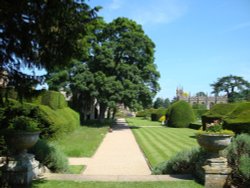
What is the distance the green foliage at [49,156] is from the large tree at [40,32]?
3053mm

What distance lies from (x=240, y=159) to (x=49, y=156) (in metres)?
5.00

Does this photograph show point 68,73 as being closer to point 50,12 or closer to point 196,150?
point 196,150

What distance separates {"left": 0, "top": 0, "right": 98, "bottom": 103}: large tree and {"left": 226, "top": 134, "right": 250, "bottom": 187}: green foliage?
4.34 m

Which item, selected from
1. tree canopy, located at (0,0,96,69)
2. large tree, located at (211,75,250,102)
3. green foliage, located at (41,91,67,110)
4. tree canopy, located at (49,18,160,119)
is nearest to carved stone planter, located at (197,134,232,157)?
tree canopy, located at (0,0,96,69)

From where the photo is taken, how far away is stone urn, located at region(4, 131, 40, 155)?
6.12 meters

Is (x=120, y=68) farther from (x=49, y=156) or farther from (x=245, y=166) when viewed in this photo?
(x=245, y=166)

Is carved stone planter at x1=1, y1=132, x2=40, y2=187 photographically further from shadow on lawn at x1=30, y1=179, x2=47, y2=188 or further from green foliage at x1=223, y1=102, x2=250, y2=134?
green foliage at x1=223, y1=102, x2=250, y2=134

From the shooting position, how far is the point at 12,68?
543 cm

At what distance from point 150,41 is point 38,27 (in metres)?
27.6

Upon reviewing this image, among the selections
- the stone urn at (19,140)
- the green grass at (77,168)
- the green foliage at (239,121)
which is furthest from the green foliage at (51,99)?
the stone urn at (19,140)

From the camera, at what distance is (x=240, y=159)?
255 inches

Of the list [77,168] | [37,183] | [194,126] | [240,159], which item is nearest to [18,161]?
[37,183]

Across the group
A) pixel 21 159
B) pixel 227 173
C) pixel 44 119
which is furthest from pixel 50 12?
pixel 44 119

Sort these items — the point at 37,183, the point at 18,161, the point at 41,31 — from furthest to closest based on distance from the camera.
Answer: the point at 37,183 < the point at 18,161 < the point at 41,31
